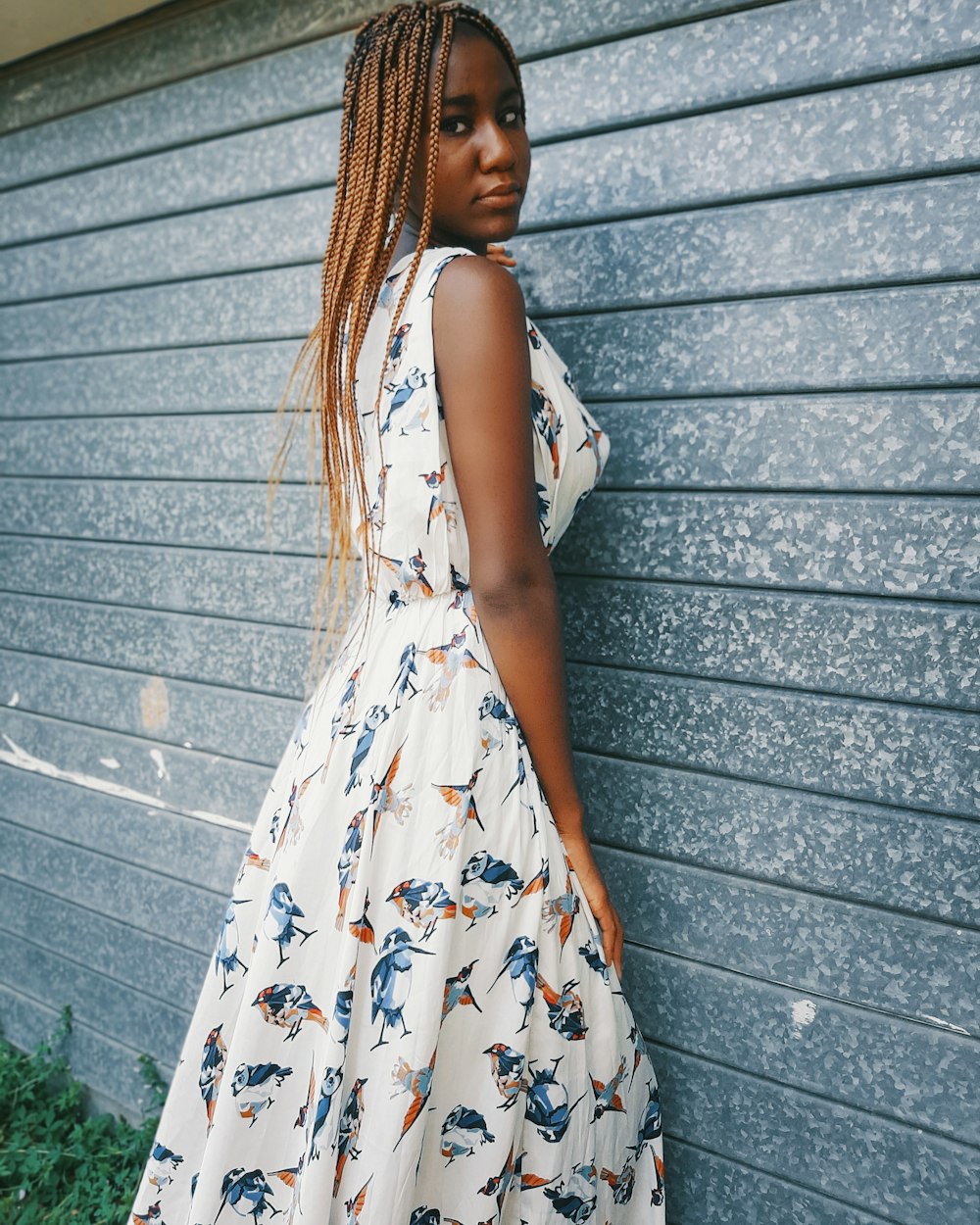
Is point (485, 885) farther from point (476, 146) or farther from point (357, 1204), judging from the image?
point (476, 146)

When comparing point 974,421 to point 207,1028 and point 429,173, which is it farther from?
point 207,1028

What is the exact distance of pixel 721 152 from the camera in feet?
6.21

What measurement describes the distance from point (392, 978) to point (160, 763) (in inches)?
64.5

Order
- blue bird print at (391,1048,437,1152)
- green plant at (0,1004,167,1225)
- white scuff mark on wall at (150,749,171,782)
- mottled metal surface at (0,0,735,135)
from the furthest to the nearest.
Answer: white scuff mark on wall at (150,749,171,782) → green plant at (0,1004,167,1225) → mottled metal surface at (0,0,735,135) → blue bird print at (391,1048,437,1152)

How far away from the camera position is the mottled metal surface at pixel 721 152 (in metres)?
1.68

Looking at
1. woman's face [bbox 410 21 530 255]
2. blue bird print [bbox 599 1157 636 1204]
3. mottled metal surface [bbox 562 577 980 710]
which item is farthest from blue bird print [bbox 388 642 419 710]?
blue bird print [bbox 599 1157 636 1204]

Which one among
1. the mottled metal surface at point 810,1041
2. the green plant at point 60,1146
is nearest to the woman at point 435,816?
the mottled metal surface at point 810,1041

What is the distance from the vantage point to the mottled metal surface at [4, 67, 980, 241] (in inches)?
66.0

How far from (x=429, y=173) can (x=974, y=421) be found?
0.98m

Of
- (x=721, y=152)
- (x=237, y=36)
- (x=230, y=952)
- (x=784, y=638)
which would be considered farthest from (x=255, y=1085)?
(x=237, y=36)

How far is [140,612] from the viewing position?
9.88 ft

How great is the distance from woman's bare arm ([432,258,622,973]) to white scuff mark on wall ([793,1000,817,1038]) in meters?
0.70

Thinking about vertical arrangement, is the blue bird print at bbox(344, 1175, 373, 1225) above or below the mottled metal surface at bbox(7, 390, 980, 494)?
below

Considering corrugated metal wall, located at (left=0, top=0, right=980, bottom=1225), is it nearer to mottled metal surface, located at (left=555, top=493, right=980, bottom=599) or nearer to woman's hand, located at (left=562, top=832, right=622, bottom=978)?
mottled metal surface, located at (left=555, top=493, right=980, bottom=599)
